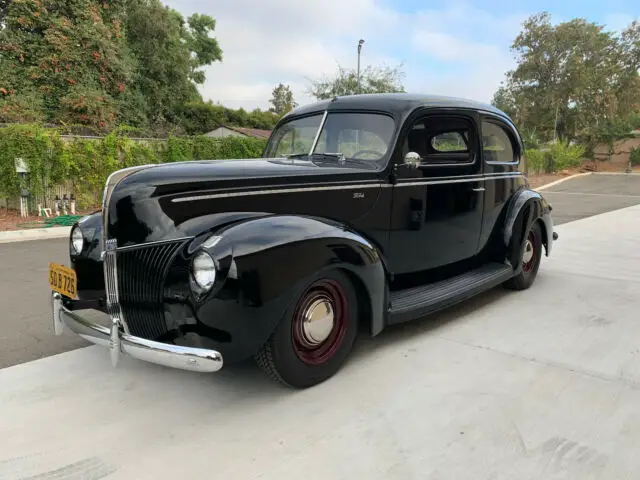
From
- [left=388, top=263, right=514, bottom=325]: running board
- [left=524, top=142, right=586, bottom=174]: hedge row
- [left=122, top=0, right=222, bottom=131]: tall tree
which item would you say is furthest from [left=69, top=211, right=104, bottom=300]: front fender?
[left=524, top=142, right=586, bottom=174]: hedge row

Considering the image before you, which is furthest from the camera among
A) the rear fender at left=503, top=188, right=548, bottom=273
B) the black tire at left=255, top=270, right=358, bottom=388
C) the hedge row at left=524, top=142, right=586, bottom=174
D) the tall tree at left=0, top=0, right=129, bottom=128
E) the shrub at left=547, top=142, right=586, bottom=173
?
the shrub at left=547, top=142, right=586, bottom=173

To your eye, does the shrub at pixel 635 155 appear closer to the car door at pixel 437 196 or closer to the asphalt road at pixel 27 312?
the car door at pixel 437 196

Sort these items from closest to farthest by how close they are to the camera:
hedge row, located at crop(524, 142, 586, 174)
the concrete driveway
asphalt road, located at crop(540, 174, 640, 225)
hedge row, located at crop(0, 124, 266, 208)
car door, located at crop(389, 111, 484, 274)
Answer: the concrete driveway < car door, located at crop(389, 111, 484, 274) < hedge row, located at crop(0, 124, 266, 208) < asphalt road, located at crop(540, 174, 640, 225) < hedge row, located at crop(524, 142, 586, 174)

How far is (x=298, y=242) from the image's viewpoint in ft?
8.42

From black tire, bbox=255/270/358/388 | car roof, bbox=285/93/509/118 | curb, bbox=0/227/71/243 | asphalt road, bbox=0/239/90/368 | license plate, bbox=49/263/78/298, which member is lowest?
asphalt road, bbox=0/239/90/368

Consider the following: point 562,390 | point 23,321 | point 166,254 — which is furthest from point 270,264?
point 23,321

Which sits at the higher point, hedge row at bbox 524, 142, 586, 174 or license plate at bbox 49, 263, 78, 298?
hedge row at bbox 524, 142, 586, 174

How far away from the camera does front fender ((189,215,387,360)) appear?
234 centimetres

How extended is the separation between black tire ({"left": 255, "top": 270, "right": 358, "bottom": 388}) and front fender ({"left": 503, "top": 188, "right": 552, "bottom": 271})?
216cm

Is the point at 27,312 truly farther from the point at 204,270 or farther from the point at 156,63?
the point at 156,63

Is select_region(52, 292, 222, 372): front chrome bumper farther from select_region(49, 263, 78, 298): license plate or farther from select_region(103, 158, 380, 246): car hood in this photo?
select_region(103, 158, 380, 246): car hood

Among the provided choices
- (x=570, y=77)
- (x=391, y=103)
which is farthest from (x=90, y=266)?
(x=570, y=77)

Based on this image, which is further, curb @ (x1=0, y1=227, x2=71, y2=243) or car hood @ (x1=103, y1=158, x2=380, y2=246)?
curb @ (x1=0, y1=227, x2=71, y2=243)

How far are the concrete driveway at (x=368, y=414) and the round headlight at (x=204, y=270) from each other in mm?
748
